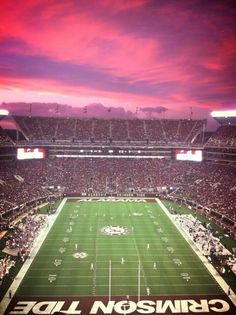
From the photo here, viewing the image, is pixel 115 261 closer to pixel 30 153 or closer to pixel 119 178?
pixel 119 178

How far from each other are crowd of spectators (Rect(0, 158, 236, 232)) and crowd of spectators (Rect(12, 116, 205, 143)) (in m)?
5.72

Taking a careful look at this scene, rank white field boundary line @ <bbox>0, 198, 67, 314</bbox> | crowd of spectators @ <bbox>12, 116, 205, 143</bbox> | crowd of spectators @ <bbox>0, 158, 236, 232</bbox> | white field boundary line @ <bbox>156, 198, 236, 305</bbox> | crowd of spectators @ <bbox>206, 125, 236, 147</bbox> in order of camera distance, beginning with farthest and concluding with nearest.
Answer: crowd of spectators @ <bbox>12, 116, 205, 143</bbox> → crowd of spectators @ <bbox>206, 125, 236, 147</bbox> → crowd of spectators @ <bbox>0, 158, 236, 232</bbox> → white field boundary line @ <bbox>156, 198, 236, 305</bbox> → white field boundary line @ <bbox>0, 198, 67, 314</bbox>

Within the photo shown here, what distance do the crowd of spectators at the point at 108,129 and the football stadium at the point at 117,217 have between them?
239 mm

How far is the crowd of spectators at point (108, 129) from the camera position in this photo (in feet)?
261

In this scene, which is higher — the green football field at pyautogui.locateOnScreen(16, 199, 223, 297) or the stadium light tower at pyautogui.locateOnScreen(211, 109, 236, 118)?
the stadium light tower at pyautogui.locateOnScreen(211, 109, 236, 118)

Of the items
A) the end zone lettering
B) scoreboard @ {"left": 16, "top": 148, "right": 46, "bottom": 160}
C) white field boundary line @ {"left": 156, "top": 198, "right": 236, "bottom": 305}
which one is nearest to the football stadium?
the end zone lettering

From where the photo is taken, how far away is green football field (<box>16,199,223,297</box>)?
88.9ft

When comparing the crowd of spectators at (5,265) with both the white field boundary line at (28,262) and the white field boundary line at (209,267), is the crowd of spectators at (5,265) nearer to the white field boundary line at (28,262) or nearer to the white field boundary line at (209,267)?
the white field boundary line at (28,262)

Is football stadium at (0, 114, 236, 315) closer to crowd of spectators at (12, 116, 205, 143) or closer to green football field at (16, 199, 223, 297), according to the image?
green football field at (16, 199, 223, 297)

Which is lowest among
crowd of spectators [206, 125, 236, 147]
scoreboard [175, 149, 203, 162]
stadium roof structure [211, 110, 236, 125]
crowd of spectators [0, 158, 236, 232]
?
crowd of spectators [0, 158, 236, 232]

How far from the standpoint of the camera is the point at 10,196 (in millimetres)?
51938

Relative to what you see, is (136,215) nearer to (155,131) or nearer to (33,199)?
(33,199)

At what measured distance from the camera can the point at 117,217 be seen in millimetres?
48875

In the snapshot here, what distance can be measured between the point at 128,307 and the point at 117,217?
81.5 ft
